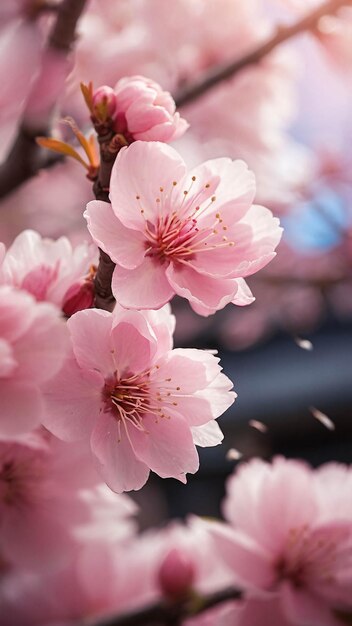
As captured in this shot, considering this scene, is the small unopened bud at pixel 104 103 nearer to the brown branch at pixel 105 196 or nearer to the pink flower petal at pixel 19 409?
the brown branch at pixel 105 196

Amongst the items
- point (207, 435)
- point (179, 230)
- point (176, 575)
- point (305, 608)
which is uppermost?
point (179, 230)

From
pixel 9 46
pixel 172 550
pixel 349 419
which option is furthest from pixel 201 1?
pixel 349 419

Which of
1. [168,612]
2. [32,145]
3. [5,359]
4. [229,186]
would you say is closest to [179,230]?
[229,186]

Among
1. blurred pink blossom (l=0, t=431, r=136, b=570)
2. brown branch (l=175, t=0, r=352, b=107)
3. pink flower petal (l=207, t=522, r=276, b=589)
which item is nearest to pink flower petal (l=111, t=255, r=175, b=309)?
blurred pink blossom (l=0, t=431, r=136, b=570)

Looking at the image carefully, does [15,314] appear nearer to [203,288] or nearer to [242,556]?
[203,288]

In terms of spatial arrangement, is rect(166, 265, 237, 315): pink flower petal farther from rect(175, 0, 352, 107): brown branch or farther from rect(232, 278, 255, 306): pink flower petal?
rect(175, 0, 352, 107): brown branch

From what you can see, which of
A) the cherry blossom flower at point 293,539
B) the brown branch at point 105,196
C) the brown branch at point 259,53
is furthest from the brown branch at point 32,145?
the cherry blossom flower at point 293,539

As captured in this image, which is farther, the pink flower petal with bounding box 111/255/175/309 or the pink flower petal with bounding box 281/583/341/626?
the pink flower petal with bounding box 281/583/341/626
